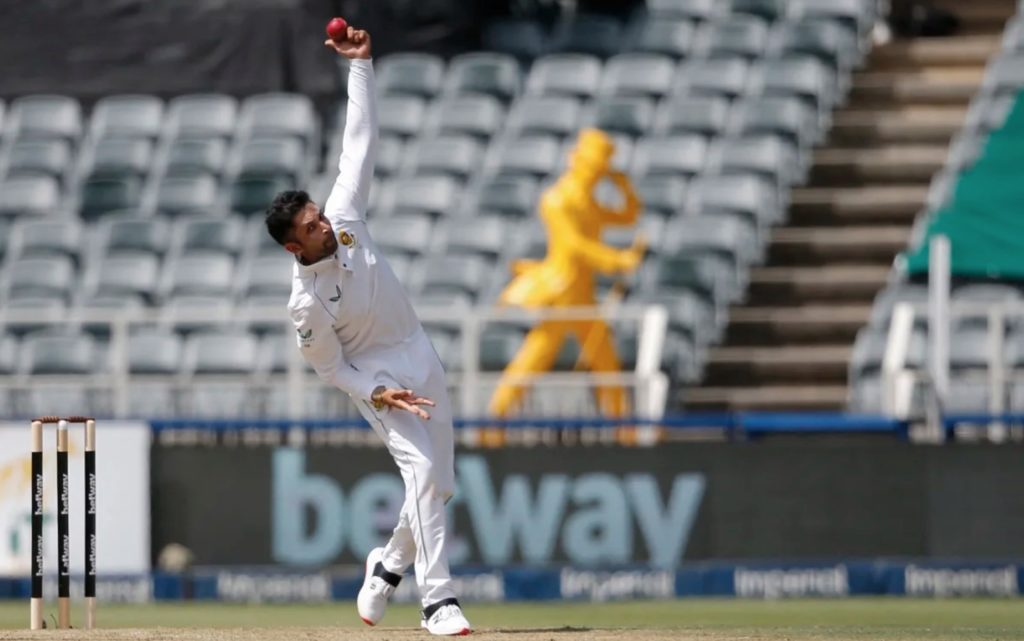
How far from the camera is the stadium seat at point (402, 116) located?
18.5 meters

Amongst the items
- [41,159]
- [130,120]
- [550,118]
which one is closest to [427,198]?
[550,118]

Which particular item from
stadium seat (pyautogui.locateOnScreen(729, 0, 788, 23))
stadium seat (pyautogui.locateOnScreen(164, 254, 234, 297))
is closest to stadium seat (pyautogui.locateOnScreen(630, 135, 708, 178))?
stadium seat (pyautogui.locateOnScreen(729, 0, 788, 23))

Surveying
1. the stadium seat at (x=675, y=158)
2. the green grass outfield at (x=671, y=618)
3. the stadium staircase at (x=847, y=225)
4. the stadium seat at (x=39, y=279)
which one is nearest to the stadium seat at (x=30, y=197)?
the stadium seat at (x=39, y=279)

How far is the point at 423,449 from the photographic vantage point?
28.0 feet

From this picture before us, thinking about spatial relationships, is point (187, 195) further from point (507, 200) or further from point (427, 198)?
point (507, 200)

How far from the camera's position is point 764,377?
16.2 meters

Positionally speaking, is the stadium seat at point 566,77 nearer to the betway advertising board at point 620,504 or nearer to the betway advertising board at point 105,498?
the betway advertising board at point 620,504

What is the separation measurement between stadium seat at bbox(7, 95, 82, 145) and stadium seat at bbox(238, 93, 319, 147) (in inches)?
58.1

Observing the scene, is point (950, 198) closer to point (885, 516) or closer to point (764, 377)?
Answer: point (764, 377)

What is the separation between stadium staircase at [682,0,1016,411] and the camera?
16.1 m

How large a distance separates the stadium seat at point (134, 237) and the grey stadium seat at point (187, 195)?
0.48 metres

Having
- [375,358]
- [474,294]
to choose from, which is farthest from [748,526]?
[375,358]

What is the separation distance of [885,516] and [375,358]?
543 centimetres

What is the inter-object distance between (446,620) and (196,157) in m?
10.4
